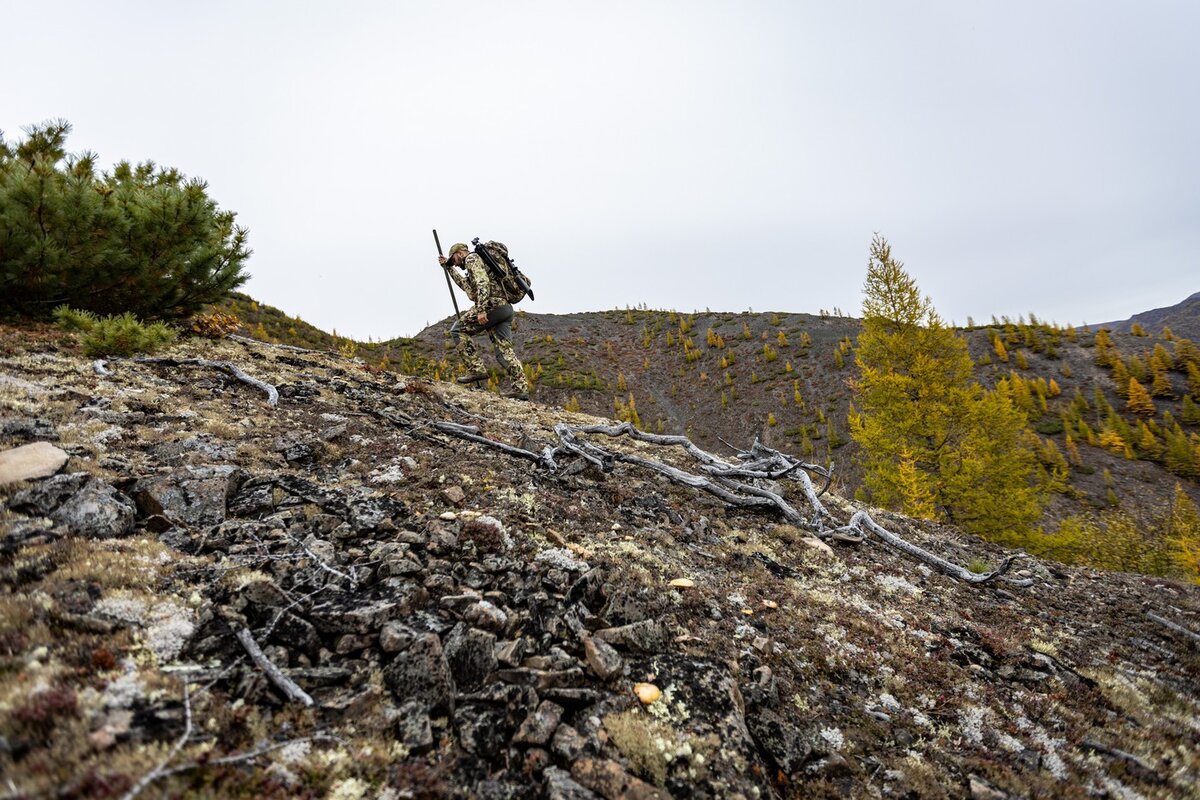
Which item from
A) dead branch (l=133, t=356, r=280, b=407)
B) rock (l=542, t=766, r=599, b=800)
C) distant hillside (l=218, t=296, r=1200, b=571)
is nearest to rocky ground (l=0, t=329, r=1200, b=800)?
rock (l=542, t=766, r=599, b=800)

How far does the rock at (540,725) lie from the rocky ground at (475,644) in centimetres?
1

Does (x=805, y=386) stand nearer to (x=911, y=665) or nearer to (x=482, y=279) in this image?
(x=482, y=279)

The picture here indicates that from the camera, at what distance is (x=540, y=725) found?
7.25 ft

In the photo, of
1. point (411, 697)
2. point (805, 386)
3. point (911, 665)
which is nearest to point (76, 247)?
point (411, 697)

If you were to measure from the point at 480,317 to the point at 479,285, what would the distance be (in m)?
0.70

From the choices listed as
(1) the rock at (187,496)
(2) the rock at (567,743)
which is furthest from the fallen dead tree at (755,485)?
(2) the rock at (567,743)

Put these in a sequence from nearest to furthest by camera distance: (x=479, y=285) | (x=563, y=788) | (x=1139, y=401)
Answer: (x=563, y=788) < (x=479, y=285) < (x=1139, y=401)

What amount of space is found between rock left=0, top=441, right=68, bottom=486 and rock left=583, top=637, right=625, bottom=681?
3.56 m

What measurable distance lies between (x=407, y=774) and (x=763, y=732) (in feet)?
6.10

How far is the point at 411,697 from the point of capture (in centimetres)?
223

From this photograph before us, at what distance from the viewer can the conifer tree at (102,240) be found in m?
6.09

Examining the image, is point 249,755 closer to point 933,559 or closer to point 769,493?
point 769,493

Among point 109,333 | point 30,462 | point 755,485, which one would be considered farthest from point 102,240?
point 755,485

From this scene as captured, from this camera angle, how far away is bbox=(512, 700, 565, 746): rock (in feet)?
7.07
